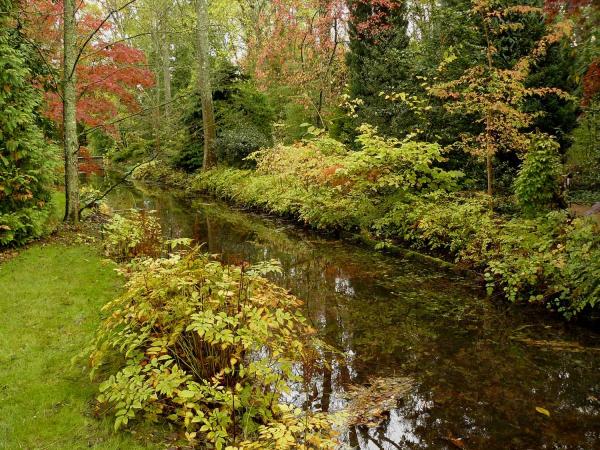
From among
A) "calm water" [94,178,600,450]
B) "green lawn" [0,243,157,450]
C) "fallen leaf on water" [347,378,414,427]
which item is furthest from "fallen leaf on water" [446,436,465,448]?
"green lawn" [0,243,157,450]

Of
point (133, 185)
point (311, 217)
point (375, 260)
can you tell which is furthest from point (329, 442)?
point (133, 185)

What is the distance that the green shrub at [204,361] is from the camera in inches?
143

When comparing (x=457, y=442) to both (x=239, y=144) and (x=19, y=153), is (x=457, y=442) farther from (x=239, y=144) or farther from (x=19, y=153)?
(x=239, y=144)

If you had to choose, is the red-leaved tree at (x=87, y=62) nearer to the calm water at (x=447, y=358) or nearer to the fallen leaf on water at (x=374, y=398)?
the calm water at (x=447, y=358)

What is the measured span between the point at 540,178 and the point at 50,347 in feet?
26.6

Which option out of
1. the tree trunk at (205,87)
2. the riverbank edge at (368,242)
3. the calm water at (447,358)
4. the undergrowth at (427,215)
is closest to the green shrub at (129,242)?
the calm water at (447,358)

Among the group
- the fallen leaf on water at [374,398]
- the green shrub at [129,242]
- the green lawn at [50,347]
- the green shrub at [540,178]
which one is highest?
the green shrub at [540,178]

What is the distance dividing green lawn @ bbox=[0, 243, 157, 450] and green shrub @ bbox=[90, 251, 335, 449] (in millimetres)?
280

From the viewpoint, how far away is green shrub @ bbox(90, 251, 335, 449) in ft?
11.9

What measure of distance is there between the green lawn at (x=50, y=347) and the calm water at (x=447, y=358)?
2.34 metres

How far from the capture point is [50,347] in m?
5.18

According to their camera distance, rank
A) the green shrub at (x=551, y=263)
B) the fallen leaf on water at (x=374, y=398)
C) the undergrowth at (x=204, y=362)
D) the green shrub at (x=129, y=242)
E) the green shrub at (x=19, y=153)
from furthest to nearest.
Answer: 1. the green shrub at (x=129, y=242)
2. the green shrub at (x=19, y=153)
3. the green shrub at (x=551, y=263)
4. the fallen leaf on water at (x=374, y=398)
5. the undergrowth at (x=204, y=362)

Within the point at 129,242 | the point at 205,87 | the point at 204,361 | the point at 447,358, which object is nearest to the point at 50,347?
the point at 204,361

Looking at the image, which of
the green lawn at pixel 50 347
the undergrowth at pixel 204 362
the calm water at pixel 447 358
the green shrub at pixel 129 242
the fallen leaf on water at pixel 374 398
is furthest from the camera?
the green shrub at pixel 129 242
